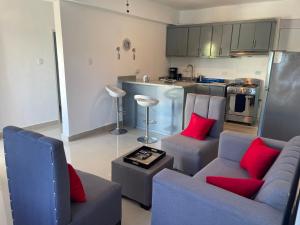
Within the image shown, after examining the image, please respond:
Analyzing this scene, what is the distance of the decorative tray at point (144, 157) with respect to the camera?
2.32m

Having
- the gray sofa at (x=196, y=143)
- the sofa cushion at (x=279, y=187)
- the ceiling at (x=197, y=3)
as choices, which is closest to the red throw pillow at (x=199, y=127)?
the gray sofa at (x=196, y=143)

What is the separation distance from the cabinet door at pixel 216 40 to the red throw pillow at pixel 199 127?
2943mm

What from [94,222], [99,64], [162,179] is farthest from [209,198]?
[99,64]

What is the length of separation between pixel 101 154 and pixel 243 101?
3338 mm

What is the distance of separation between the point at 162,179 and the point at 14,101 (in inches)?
154

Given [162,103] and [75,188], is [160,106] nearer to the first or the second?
[162,103]

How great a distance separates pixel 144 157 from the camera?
97.3 inches

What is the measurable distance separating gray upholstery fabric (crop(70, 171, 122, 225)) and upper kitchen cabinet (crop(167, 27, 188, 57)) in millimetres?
4718

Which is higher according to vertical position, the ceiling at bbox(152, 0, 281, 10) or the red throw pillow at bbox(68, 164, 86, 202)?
the ceiling at bbox(152, 0, 281, 10)

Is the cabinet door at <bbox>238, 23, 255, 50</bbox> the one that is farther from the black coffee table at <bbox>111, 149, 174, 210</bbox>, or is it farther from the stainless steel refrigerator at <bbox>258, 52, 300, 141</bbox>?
the black coffee table at <bbox>111, 149, 174, 210</bbox>

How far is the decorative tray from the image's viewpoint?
2.32 m

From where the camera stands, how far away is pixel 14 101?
4375 millimetres

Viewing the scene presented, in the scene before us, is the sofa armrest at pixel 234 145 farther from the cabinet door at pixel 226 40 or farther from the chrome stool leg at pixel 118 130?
the cabinet door at pixel 226 40

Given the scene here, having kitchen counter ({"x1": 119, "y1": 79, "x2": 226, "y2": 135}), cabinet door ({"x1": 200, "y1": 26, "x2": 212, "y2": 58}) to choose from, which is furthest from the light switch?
cabinet door ({"x1": 200, "y1": 26, "x2": 212, "y2": 58})
